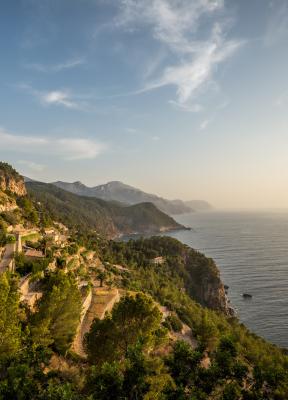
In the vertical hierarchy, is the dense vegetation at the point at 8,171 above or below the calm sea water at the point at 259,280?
above

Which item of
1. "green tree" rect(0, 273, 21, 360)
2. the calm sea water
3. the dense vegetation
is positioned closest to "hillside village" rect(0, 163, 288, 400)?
"green tree" rect(0, 273, 21, 360)

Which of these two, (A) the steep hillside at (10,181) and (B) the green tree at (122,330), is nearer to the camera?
(B) the green tree at (122,330)

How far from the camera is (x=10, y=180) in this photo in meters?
127

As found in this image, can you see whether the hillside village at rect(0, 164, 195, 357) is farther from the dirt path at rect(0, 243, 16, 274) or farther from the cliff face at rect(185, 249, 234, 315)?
the cliff face at rect(185, 249, 234, 315)

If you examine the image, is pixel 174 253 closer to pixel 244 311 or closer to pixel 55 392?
pixel 244 311

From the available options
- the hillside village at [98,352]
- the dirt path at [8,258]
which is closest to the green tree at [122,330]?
the hillside village at [98,352]

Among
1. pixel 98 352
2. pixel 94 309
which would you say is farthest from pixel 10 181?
pixel 98 352

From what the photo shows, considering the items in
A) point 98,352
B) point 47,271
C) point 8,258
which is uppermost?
point 8,258

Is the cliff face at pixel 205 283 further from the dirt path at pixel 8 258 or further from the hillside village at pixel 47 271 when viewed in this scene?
the dirt path at pixel 8 258

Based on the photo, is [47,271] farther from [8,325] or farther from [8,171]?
[8,171]

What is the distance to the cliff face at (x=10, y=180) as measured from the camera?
402 ft

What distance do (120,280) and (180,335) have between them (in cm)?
2162

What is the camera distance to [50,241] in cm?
6194

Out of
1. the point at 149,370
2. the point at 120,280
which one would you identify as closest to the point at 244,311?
the point at 120,280
